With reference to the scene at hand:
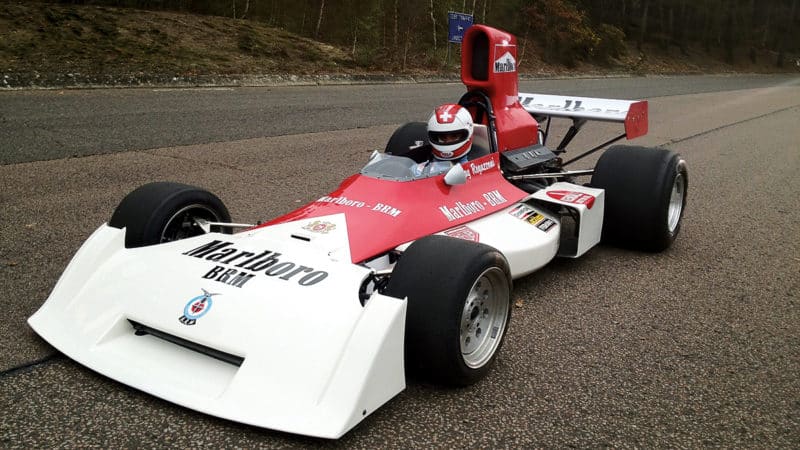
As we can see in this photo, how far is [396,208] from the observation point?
14.1 ft

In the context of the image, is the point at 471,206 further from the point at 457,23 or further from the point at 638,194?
the point at 457,23

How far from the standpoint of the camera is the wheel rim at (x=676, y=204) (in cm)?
589

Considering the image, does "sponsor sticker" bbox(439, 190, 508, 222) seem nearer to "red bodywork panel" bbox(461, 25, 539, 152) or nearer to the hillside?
"red bodywork panel" bbox(461, 25, 539, 152)

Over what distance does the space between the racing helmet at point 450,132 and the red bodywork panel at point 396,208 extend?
130 mm

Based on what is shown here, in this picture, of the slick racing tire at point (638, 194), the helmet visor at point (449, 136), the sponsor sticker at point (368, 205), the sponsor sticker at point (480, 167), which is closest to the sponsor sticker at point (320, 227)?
the sponsor sticker at point (368, 205)

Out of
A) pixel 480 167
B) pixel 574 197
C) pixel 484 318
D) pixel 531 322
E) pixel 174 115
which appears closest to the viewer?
pixel 484 318

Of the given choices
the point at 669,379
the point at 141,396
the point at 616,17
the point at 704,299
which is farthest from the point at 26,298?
the point at 616,17

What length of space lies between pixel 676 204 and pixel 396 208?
289cm

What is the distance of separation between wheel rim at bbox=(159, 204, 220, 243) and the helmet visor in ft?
5.07

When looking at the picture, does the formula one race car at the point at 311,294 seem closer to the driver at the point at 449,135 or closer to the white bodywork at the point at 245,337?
the white bodywork at the point at 245,337

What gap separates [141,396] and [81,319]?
0.57 meters

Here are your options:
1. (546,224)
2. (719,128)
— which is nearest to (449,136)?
(546,224)

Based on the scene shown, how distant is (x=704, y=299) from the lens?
4.82 m

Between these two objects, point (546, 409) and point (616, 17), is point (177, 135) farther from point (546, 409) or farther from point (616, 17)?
point (616, 17)
